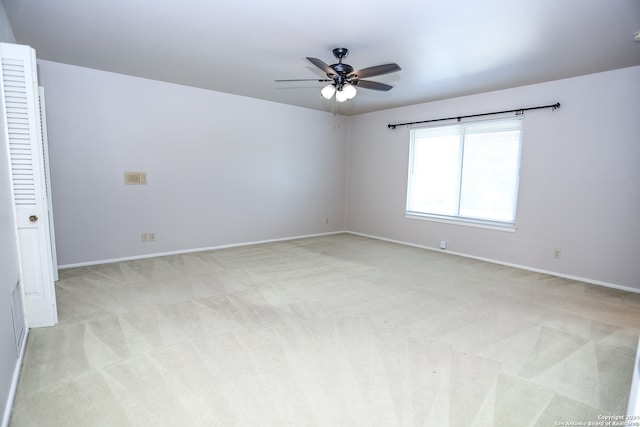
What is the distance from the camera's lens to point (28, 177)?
95.0 inches

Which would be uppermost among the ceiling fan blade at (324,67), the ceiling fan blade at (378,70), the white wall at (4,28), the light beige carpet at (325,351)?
the white wall at (4,28)

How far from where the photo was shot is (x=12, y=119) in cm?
231

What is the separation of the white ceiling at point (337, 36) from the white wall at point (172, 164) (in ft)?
1.45

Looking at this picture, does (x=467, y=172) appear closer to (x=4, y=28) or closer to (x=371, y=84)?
(x=371, y=84)

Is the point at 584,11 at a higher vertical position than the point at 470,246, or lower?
higher

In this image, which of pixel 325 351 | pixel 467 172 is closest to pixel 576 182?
pixel 467 172

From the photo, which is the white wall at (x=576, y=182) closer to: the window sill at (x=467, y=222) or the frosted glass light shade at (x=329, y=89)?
the window sill at (x=467, y=222)

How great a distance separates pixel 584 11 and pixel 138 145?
511 cm

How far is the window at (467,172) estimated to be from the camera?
4.69 metres

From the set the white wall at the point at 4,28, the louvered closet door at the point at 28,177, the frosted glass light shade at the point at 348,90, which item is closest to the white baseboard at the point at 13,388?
the louvered closet door at the point at 28,177

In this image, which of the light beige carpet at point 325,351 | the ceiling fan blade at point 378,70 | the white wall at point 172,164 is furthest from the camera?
the white wall at point 172,164

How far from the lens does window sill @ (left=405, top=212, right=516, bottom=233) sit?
4.74 m

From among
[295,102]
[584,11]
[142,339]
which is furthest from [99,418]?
[295,102]

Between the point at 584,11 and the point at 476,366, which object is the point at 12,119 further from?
the point at 584,11
